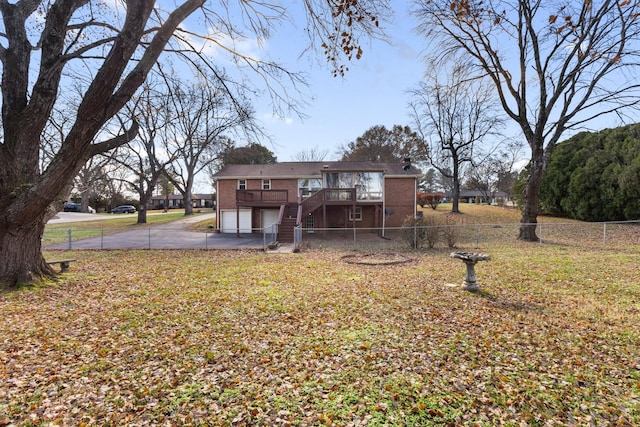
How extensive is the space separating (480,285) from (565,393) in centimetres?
458

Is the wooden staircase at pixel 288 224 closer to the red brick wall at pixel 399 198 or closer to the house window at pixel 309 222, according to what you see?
the house window at pixel 309 222

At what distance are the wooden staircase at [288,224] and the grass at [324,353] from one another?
1032 cm

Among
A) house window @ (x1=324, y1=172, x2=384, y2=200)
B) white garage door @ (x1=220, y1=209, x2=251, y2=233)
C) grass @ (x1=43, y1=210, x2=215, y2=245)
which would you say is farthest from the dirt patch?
white garage door @ (x1=220, y1=209, x2=251, y2=233)

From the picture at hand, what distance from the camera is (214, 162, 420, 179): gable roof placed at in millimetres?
22609

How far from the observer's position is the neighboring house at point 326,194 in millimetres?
21938

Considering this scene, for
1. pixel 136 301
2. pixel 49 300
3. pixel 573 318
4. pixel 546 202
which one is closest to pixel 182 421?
pixel 136 301

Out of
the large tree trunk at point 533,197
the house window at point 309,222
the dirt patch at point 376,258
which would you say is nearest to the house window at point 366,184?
the house window at point 309,222

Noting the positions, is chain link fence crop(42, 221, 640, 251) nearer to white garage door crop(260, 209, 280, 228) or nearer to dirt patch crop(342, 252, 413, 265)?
dirt patch crop(342, 252, 413, 265)

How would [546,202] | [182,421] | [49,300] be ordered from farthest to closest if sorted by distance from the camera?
[546,202] → [49,300] → [182,421]

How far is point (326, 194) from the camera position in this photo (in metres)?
21.1

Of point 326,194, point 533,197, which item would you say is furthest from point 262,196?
point 533,197

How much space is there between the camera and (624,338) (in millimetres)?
4473

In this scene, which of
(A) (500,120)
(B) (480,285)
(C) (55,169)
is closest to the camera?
(C) (55,169)

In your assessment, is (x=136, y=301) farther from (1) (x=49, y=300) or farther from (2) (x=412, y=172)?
(2) (x=412, y=172)
